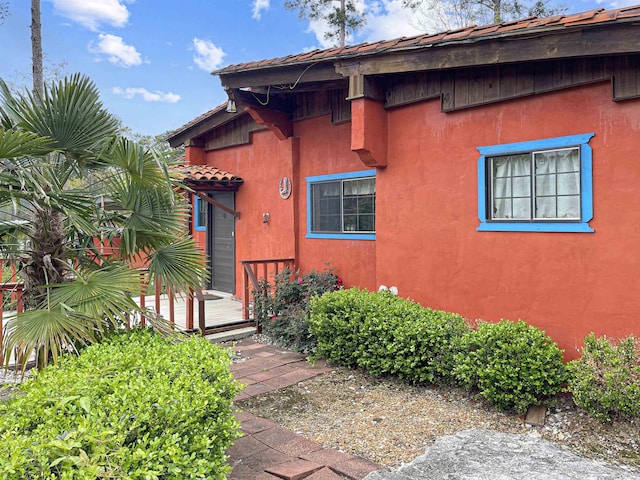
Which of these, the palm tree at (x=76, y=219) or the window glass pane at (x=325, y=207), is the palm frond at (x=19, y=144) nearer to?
the palm tree at (x=76, y=219)

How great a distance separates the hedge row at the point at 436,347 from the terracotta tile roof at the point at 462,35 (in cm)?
274

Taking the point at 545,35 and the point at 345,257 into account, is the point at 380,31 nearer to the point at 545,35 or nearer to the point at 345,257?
the point at 345,257

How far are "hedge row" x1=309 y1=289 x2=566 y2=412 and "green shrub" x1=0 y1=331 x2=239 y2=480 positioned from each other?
2.31 metres

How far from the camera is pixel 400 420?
4.24m

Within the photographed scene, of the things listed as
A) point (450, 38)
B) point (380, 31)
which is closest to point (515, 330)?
point (450, 38)

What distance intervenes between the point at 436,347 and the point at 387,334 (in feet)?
1.79

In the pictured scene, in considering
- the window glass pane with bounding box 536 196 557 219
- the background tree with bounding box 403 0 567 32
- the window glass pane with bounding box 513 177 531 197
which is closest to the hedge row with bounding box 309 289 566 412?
the window glass pane with bounding box 536 196 557 219

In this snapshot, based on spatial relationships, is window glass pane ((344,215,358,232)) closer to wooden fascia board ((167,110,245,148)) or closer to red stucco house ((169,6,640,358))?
red stucco house ((169,6,640,358))

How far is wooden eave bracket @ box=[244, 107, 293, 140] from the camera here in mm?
7984

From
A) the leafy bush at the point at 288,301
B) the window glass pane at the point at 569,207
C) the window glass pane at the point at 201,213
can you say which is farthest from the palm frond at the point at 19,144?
the window glass pane at the point at 201,213

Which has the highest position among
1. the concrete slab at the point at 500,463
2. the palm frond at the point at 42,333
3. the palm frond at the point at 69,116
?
the palm frond at the point at 69,116

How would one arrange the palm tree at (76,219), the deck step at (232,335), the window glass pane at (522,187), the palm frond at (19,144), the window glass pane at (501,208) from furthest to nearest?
the deck step at (232,335)
the window glass pane at (501,208)
the window glass pane at (522,187)
the palm tree at (76,219)
the palm frond at (19,144)

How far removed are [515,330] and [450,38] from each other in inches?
118

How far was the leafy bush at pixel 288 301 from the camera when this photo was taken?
671 cm
